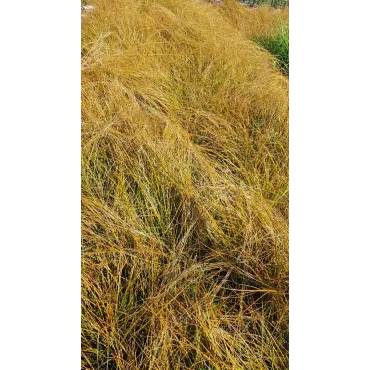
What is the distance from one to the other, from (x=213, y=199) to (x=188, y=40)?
48cm

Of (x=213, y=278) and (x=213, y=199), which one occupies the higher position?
(x=213, y=199)

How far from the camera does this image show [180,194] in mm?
1207

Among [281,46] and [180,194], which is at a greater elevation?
[281,46]

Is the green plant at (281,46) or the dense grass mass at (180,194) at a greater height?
the green plant at (281,46)

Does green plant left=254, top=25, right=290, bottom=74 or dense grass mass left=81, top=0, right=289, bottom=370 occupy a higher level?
green plant left=254, top=25, right=290, bottom=74

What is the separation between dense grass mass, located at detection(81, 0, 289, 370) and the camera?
3.76ft

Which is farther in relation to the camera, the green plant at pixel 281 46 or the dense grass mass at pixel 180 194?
the green plant at pixel 281 46

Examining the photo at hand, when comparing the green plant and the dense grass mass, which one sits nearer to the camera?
the dense grass mass

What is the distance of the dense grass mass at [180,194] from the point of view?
1.15 meters
